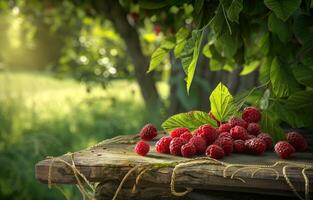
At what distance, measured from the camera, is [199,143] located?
149cm

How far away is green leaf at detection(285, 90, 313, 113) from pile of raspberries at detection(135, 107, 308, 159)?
13 centimetres

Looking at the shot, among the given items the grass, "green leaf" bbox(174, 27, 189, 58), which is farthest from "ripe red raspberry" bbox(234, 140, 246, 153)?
the grass

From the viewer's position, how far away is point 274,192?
127cm

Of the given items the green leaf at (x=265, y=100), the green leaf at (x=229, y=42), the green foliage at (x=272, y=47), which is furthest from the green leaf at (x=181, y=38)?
the green leaf at (x=265, y=100)

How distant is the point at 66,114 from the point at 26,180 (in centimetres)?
237

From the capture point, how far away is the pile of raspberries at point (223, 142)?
1.46 metres

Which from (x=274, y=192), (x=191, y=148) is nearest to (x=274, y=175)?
(x=274, y=192)

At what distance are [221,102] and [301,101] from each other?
0.25 m

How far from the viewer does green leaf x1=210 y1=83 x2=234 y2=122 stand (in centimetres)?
162

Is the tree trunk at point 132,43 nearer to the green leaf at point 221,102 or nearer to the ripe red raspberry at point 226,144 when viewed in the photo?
the green leaf at point 221,102

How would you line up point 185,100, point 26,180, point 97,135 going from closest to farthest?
point 185,100 → point 26,180 → point 97,135

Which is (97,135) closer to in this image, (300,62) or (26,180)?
(26,180)

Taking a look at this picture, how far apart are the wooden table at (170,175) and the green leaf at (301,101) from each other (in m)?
0.19

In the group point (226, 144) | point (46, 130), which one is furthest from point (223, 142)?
point (46, 130)
